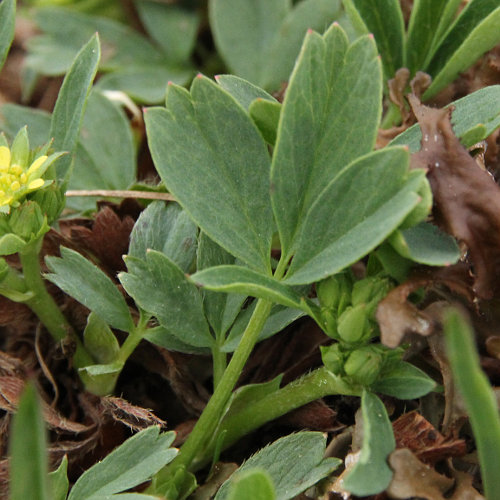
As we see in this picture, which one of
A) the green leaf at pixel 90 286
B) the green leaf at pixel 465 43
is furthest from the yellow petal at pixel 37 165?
the green leaf at pixel 465 43

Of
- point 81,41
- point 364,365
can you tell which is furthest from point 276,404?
point 81,41

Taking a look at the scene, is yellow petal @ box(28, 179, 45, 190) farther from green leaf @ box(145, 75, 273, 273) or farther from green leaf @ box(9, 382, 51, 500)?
green leaf @ box(9, 382, 51, 500)

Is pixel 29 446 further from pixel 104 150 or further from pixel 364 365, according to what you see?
pixel 104 150

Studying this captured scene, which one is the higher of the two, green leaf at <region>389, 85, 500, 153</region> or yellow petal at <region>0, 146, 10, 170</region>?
green leaf at <region>389, 85, 500, 153</region>

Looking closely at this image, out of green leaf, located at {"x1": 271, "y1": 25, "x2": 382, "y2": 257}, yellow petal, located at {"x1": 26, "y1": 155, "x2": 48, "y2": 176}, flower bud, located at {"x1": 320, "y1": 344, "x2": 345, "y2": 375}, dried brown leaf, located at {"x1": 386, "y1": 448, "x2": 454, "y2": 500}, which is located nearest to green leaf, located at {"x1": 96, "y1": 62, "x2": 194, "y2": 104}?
yellow petal, located at {"x1": 26, "y1": 155, "x2": 48, "y2": 176}

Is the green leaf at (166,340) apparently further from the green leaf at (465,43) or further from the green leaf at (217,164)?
→ the green leaf at (465,43)
